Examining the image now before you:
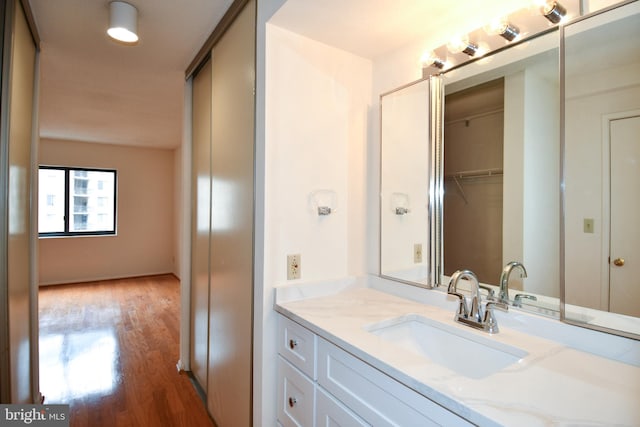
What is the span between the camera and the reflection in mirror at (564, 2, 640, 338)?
37.0 inches

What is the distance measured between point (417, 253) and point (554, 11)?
41.0 inches

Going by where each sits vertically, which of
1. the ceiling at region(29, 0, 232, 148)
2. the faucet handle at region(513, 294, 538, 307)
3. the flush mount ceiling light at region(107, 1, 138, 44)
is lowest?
the faucet handle at region(513, 294, 538, 307)

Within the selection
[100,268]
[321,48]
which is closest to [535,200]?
[321,48]

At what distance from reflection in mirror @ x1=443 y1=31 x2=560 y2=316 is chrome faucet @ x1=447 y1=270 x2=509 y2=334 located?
4.5 inches

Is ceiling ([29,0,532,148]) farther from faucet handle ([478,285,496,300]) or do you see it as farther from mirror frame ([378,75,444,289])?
faucet handle ([478,285,496,300])

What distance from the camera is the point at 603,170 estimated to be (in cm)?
100

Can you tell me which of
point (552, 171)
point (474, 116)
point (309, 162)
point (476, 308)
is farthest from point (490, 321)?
point (309, 162)

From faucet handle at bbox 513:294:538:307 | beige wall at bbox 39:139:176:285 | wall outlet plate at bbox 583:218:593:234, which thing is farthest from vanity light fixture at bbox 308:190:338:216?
beige wall at bbox 39:139:176:285

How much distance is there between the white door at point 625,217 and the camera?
932 millimetres

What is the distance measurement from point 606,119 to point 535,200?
32cm

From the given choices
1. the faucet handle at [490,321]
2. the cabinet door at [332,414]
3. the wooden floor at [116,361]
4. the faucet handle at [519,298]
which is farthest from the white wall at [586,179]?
the wooden floor at [116,361]

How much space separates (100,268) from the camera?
5.96 m

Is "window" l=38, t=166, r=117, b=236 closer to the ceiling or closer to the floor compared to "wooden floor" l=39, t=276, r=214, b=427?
closer to the ceiling

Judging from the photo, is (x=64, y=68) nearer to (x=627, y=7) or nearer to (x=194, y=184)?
(x=194, y=184)
